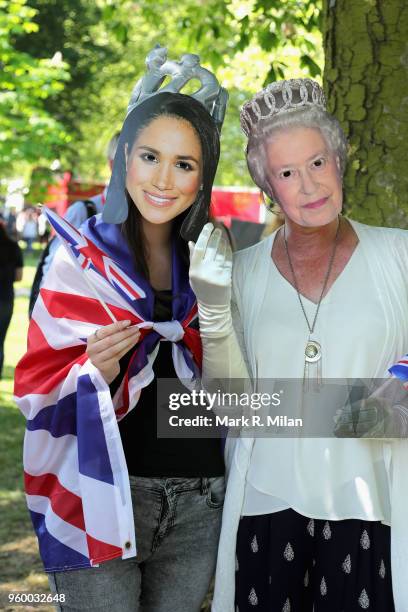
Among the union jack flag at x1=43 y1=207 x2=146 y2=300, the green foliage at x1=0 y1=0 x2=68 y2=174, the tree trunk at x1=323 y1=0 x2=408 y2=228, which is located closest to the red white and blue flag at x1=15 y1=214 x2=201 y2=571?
the union jack flag at x1=43 y1=207 x2=146 y2=300

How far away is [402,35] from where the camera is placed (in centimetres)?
346

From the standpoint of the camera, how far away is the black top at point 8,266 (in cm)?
794

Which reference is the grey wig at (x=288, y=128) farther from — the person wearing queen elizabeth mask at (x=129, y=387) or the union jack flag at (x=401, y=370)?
the union jack flag at (x=401, y=370)

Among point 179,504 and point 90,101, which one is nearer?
point 179,504

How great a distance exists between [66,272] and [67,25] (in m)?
23.2

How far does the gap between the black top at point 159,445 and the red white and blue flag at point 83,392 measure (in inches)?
1.7

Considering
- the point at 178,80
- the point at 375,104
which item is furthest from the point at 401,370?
the point at 375,104

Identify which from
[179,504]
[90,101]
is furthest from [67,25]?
[179,504]

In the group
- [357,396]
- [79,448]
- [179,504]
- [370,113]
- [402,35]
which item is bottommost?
[179,504]

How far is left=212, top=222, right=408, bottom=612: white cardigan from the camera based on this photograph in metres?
2.34

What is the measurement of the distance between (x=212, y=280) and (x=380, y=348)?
50 centimetres

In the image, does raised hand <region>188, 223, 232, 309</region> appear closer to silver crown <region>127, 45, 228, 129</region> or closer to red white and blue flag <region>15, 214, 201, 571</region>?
red white and blue flag <region>15, 214, 201, 571</region>

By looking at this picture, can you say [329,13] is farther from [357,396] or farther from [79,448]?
[79,448]

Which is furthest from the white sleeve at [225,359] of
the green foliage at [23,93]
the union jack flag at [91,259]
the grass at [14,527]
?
the green foliage at [23,93]
